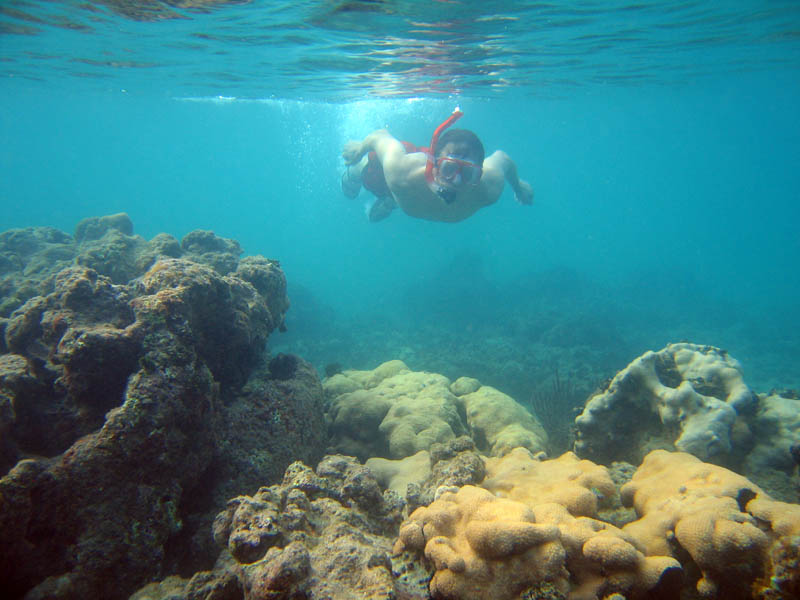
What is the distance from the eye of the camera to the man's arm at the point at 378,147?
771 centimetres

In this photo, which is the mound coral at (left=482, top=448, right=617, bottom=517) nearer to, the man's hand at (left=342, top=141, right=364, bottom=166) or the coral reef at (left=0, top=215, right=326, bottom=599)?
the coral reef at (left=0, top=215, right=326, bottom=599)

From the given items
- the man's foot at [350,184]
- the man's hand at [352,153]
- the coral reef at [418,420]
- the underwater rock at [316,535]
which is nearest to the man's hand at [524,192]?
the man's hand at [352,153]

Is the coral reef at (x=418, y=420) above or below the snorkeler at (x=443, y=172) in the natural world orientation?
below

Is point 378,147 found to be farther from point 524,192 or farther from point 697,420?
point 697,420

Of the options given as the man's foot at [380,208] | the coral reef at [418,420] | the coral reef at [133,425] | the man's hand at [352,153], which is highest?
the man's hand at [352,153]

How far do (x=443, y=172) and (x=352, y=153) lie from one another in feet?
14.2

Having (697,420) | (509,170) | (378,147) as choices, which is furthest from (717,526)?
(378,147)

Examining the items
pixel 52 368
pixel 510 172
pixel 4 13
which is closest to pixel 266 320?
pixel 52 368

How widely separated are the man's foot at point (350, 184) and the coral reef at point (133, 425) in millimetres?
6959

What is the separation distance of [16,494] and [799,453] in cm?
649

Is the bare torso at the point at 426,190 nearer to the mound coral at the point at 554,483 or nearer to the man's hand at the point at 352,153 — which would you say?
the man's hand at the point at 352,153

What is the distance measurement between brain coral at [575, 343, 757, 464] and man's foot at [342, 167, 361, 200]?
883cm

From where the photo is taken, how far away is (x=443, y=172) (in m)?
6.30

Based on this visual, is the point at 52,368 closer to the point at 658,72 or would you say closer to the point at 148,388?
the point at 148,388
